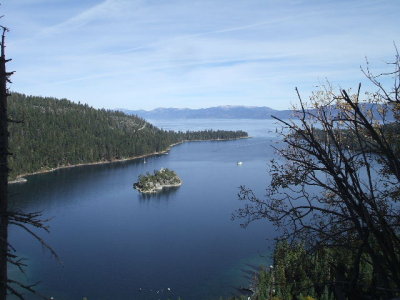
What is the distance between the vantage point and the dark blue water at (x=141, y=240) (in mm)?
31375

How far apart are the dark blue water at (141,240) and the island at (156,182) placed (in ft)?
6.36

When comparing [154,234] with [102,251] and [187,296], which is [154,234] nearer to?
[102,251]

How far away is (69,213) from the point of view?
5409cm

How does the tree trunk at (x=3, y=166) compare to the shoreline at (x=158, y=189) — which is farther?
the shoreline at (x=158, y=189)

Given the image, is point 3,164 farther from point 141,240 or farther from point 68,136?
point 68,136

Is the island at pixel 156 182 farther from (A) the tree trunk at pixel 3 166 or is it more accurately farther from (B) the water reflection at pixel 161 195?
(A) the tree trunk at pixel 3 166

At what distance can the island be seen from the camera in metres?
70.6

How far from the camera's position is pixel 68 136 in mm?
116750

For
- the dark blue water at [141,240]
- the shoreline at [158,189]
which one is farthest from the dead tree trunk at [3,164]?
the shoreline at [158,189]

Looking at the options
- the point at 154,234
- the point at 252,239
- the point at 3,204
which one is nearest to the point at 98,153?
the point at 154,234

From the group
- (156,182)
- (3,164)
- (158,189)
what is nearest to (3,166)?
(3,164)

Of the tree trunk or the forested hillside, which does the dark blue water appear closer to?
the tree trunk

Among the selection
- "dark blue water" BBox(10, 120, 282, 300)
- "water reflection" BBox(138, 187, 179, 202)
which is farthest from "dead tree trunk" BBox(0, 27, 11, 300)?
"water reflection" BBox(138, 187, 179, 202)

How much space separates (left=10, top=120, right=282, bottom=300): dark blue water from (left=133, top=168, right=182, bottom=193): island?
76.3 inches
